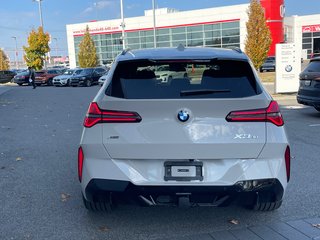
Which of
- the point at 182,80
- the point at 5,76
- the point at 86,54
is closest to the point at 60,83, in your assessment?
the point at 5,76

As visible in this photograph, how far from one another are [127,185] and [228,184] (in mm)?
881

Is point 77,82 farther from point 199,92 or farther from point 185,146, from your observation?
point 185,146

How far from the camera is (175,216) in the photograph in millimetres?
4348

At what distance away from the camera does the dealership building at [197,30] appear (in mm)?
52844

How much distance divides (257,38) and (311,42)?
40.4m

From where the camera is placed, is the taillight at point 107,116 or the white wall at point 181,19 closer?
the taillight at point 107,116

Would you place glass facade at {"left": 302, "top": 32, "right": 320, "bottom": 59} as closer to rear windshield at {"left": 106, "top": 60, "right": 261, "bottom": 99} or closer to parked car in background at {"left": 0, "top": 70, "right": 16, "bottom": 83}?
parked car in background at {"left": 0, "top": 70, "right": 16, "bottom": 83}

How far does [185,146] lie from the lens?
3371 mm

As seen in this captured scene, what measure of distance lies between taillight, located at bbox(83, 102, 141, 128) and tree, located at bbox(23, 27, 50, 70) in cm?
4569

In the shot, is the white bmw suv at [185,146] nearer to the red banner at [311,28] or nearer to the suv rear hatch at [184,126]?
the suv rear hatch at [184,126]

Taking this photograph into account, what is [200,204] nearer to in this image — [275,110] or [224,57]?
[275,110]

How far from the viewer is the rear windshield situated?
352 centimetres

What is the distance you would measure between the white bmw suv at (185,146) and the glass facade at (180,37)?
48.1 meters

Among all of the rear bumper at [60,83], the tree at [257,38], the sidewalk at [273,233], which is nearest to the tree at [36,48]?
the rear bumper at [60,83]
